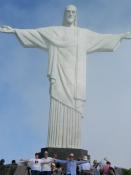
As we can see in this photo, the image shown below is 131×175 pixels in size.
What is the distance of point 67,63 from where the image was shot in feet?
88.9

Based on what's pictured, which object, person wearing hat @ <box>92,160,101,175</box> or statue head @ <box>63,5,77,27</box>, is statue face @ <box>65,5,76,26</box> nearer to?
statue head @ <box>63,5,77,27</box>

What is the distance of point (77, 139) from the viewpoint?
26.5m

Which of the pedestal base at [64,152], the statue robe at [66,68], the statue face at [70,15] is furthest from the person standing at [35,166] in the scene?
the statue face at [70,15]

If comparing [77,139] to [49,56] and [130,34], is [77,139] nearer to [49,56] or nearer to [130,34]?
[49,56]

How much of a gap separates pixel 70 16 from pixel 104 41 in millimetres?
2248

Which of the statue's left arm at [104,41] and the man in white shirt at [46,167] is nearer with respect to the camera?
the man in white shirt at [46,167]

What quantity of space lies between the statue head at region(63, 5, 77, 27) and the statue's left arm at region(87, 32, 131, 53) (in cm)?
118

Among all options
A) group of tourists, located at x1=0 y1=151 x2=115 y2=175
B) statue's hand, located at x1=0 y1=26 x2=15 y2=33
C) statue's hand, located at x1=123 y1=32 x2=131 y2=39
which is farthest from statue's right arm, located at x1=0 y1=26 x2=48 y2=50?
group of tourists, located at x1=0 y1=151 x2=115 y2=175

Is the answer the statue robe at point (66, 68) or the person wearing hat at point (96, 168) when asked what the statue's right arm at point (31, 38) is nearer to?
the statue robe at point (66, 68)

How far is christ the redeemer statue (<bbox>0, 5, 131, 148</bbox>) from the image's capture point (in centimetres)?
2650

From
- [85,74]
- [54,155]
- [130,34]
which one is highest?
[130,34]

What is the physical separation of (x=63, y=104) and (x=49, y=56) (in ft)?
8.61

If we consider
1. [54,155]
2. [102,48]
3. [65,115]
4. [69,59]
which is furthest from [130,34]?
[54,155]

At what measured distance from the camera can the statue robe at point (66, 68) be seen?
86.9ft
